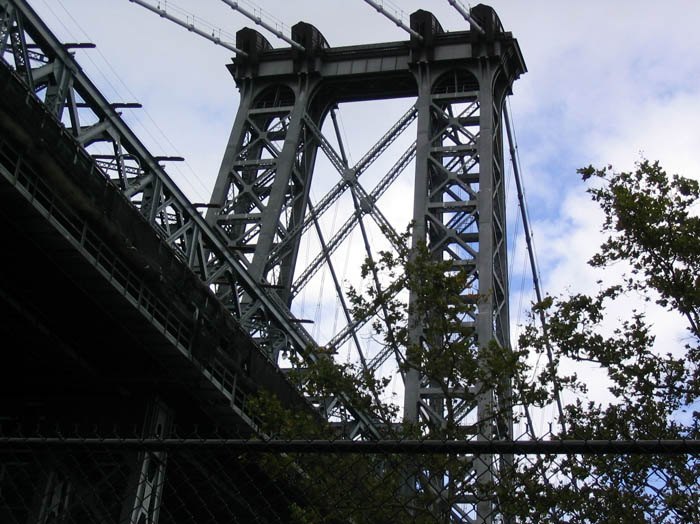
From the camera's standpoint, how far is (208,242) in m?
21.1

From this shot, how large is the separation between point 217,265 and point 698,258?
12.7 meters

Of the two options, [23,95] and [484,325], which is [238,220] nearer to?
[484,325]

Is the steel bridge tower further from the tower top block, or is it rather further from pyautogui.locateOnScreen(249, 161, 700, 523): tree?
pyautogui.locateOnScreen(249, 161, 700, 523): tree

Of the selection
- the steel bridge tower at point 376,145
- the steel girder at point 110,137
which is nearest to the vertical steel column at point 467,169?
the steel bridge tower at point 376,145

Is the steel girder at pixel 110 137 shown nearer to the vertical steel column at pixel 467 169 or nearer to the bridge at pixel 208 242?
the bridge at pixel 208 242

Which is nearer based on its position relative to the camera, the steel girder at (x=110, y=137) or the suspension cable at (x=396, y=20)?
the steel girder at (x=110, y=137)

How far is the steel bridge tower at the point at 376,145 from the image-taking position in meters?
28.0

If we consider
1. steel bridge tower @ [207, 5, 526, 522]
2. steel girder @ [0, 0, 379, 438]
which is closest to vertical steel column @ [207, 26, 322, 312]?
steel bridge tower @ [207, 5, 526, 522]

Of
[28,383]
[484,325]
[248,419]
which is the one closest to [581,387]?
[248,419]

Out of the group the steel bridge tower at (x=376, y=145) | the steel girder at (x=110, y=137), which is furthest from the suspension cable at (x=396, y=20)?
the steel girder at (x=110, y=137)

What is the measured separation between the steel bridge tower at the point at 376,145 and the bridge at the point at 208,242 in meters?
0.07

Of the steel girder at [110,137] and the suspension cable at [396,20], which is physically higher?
the suspension cable at [396,20]

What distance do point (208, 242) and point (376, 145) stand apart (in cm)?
1126

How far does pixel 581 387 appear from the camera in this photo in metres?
15.9
